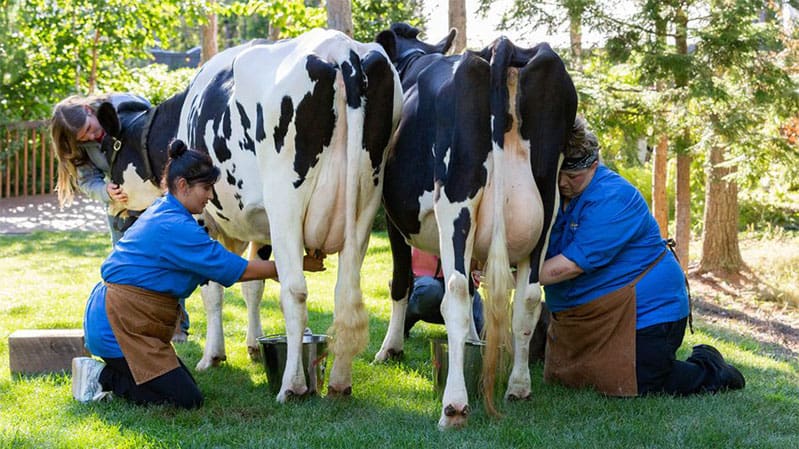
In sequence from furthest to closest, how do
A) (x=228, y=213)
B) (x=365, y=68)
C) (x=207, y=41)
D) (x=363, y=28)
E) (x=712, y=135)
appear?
(x=207, y=41) → (x=363, y=28) → (x=712, y=135) → (x=228, y=213) → (x=365, y=68)

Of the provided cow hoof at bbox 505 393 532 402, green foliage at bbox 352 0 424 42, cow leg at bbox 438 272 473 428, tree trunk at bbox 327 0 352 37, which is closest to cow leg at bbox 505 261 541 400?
cow hoof at bbox 505 393 532 402

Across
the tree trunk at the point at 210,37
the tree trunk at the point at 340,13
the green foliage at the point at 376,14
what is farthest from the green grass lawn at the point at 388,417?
the tree trunk at the point at 210,37

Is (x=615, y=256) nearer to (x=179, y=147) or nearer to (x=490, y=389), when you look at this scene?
(x=490, y=389)

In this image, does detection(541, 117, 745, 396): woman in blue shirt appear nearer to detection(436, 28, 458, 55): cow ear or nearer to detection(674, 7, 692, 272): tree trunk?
detection(436, 28, 458, 55): cow ear

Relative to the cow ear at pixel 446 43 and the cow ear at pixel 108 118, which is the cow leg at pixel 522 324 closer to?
the cow ear at pixel 446 43

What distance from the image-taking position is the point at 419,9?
1942cm

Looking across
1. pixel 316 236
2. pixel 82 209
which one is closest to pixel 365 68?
pixel 316 236

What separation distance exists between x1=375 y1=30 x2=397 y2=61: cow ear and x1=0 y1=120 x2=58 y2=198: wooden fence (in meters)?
14.1

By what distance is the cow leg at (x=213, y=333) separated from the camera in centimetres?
607

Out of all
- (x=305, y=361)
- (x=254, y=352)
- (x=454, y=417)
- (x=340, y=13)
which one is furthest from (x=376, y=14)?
(x=454, y=417)

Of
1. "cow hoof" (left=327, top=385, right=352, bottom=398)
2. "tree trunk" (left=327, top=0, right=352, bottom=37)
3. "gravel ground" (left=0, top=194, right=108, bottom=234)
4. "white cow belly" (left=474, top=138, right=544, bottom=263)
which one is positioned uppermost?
"tree trunk" (left=327, top=0, right=352, bottom=37)

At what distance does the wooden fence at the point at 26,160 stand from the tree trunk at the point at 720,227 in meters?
13.5

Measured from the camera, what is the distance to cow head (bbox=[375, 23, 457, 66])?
6.31 m

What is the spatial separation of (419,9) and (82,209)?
8.30m
